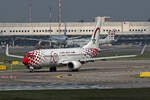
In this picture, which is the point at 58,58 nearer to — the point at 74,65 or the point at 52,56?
the point at 52,56

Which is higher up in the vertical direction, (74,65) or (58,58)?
(58,58)

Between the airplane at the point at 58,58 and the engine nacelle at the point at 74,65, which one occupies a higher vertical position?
the airplane at the point at 58,58

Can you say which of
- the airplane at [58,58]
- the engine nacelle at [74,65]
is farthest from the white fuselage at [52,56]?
the engine nacelle at [74,65]

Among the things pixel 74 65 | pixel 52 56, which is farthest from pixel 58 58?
pixel 74 65

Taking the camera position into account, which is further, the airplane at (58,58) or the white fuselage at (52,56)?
the airplane at (58,58)

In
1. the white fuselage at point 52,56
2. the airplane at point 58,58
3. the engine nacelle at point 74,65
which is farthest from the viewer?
the engine nacelle at point 74,65

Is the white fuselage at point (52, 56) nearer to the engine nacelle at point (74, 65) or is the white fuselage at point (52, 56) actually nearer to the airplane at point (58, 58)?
the airplane at point (58, 58)

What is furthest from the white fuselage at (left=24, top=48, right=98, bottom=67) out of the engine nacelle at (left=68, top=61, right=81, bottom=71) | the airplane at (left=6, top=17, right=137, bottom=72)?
the engine nacelle at (left=68, top=61, right=81, bottom=71)
